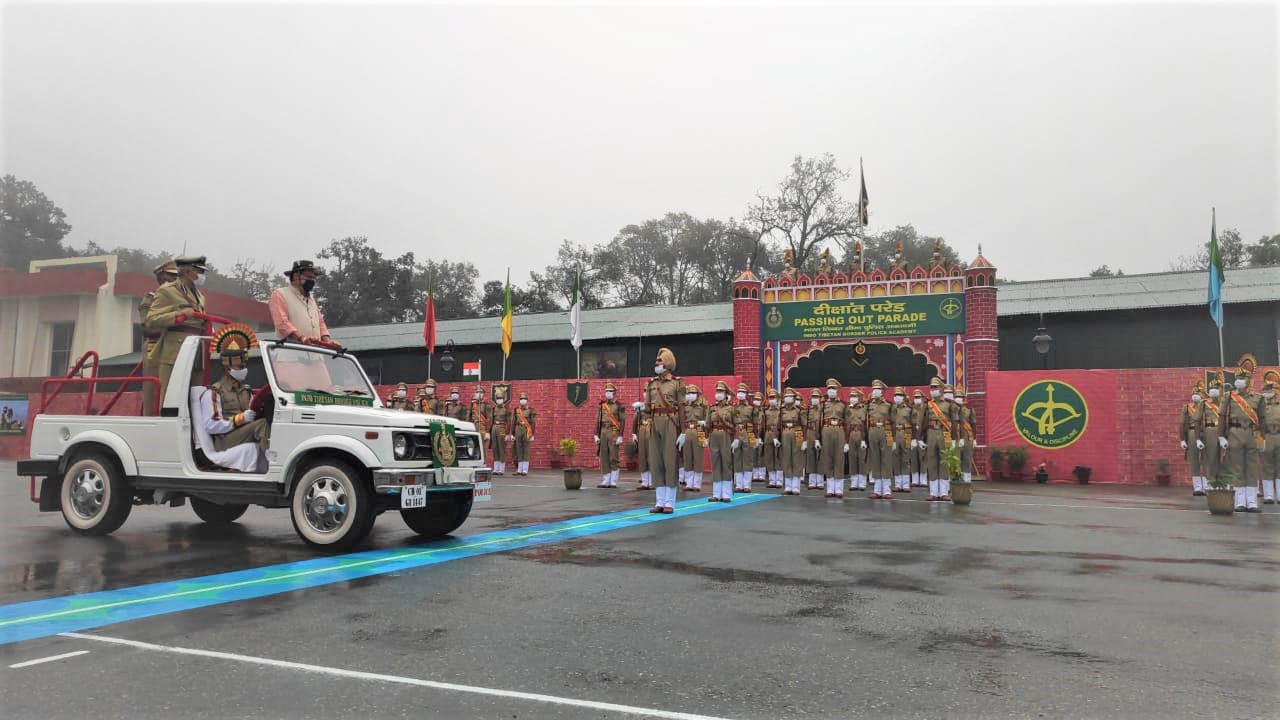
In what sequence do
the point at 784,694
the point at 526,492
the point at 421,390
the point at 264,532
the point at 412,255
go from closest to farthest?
1. the point at 784,694
2. the point at 264,532
3. the point at 526,492
4. the point at 421,390
5. the point at 412,255

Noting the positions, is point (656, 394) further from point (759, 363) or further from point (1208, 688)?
point (759, 363)

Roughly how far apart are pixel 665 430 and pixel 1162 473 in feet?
41.5

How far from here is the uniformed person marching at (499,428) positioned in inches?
841

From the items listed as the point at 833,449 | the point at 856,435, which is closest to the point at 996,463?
the point at 856,435

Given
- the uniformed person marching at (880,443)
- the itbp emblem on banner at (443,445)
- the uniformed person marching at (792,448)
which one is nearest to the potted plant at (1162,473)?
the uniformed person marching at (880,443)

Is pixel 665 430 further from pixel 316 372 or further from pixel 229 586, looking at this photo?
pixel 229 586

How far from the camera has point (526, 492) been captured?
15.4m

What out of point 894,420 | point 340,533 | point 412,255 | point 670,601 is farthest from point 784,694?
point 412,255

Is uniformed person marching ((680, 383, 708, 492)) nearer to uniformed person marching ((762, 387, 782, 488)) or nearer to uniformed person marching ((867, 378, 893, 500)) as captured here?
uniformed person marching ((762, 387, 782, 488))

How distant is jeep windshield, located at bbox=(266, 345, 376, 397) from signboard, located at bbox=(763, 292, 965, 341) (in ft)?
50.8

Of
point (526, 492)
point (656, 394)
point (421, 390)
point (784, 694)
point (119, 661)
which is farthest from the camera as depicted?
point (421, 390)

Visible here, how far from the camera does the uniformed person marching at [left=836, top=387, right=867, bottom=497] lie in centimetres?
1633

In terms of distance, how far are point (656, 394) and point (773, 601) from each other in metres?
6.77

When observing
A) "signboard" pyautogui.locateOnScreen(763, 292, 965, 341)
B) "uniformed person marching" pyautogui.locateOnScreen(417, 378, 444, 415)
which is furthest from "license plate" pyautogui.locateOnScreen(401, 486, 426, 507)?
"signboard" pyautogui.locateOnScreen(763, 292, 965, 341)
